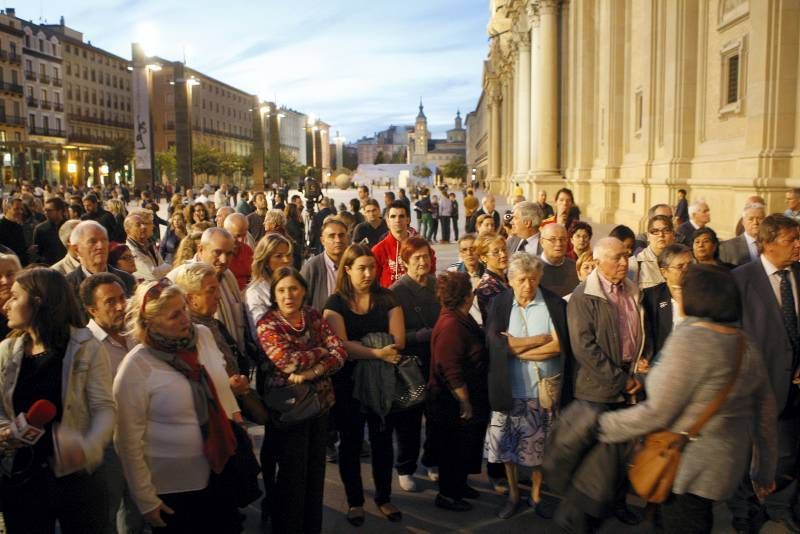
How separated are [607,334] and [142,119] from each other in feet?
102

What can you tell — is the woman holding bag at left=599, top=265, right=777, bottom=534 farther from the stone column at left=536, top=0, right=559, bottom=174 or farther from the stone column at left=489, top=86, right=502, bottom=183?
the stone column at left=489, top=86, right=502, bottom=183

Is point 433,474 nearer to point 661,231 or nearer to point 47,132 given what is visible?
point 661,231

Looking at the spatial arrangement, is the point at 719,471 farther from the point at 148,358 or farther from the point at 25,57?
the point at 25,57

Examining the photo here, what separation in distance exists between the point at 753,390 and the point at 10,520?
10.9 ft

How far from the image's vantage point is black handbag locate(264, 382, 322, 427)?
441 centimetres

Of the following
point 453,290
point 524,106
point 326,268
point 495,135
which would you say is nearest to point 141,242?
point 326,268

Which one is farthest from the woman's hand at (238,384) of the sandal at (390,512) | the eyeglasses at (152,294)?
the sandal at (390,512)

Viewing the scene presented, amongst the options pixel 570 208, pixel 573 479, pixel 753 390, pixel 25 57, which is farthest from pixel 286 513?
pixel 25 57

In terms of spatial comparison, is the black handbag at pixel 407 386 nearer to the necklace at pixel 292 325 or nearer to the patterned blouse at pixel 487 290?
the necklace at pixel 292 325

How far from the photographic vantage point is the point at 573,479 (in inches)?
135

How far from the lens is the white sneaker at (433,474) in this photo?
5762 millimetres

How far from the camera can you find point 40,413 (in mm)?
3309

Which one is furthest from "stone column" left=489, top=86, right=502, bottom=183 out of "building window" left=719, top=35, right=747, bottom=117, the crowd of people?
the crowd of people

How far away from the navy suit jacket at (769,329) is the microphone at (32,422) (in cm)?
395
